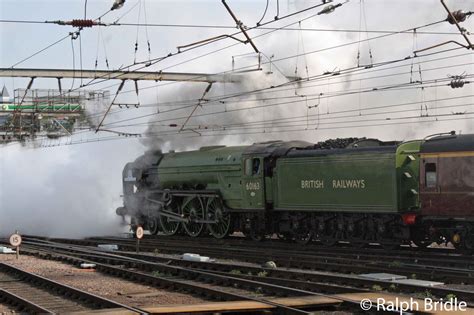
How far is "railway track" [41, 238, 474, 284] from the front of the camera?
12773mm

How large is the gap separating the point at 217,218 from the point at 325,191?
5.21 meters

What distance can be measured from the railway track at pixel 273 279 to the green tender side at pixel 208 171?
5.90 m

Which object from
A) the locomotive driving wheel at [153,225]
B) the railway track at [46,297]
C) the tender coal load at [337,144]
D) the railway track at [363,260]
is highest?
the tender coal load at [337,144]

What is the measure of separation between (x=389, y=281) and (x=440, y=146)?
611 centimetres

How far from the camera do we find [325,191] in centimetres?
1923

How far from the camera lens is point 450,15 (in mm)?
13680

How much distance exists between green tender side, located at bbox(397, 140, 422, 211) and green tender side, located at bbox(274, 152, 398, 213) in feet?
0.63

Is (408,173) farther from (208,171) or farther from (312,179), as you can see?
(208,171)

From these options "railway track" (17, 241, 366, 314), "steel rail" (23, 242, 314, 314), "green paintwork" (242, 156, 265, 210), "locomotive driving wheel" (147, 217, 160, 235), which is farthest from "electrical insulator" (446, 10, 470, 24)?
"locomotive driving wheel" (147, 217, 160, 235)

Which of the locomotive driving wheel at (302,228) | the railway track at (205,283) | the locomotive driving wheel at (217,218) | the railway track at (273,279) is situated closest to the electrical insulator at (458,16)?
the railway track at (273,279)

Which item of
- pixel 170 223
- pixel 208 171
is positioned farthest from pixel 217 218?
pixel 170 223

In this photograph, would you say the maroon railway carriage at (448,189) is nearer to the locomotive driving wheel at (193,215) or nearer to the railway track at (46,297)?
the railway track at (46,297)

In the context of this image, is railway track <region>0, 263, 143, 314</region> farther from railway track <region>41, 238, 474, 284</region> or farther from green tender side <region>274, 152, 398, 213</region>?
green tender side <region>274, 152, 398, 213</region>

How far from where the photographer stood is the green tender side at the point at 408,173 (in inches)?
679
